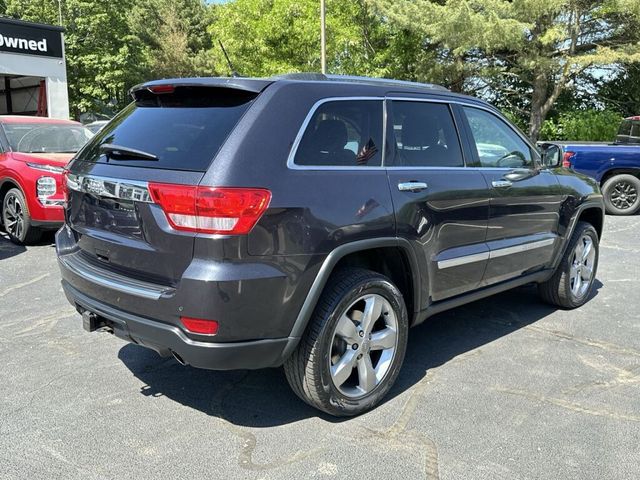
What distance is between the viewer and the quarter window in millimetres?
4129

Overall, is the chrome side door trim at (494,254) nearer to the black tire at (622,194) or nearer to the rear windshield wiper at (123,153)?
the rear windshield wiper at (123,153)

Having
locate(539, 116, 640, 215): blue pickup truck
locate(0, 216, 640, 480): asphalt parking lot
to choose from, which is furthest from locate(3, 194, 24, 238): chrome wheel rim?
locate(539, 116, 640, 215): blue pickup truck

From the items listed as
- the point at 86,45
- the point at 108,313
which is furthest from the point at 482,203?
the point at 86,45

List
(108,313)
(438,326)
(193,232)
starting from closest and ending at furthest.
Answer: (193,232) → (108,313) → (438,326)

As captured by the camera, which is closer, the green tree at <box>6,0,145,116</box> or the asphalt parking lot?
the asphalt parking lot

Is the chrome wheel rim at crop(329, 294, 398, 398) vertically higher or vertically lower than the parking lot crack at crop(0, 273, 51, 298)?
higher

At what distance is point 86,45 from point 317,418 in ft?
117

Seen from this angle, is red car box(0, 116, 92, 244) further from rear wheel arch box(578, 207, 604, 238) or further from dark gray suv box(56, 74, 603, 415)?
rear wheel arch box(578, 207, 604, 238)

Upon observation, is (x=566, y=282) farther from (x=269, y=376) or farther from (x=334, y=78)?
(x=334, y=78)

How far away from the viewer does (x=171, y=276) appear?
277 cm

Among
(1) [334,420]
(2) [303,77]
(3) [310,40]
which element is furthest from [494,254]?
(3) [310,40]

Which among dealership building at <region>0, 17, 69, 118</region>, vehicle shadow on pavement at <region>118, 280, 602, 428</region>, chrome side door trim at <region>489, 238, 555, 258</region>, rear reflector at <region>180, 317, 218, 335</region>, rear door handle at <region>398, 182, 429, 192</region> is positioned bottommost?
vehicle shadow on pavement at <region>118, 280, 602, 428</region>

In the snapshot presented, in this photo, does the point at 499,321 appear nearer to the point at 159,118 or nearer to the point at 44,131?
the point at 159,118

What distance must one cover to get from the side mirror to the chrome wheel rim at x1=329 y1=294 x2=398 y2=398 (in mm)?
2273
